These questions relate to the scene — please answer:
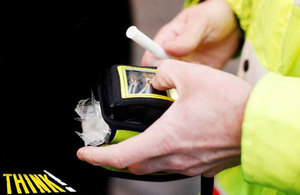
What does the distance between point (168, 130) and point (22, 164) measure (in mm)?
267

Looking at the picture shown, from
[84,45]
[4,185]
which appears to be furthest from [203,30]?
[4,185]

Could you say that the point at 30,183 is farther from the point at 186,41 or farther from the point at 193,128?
the point at 186,41

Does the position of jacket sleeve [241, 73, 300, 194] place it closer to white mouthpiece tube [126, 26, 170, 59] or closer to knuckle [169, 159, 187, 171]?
knuckle [169, 159, 187, 171]

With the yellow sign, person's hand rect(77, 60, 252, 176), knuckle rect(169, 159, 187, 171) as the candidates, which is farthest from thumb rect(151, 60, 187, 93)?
the yellow sign

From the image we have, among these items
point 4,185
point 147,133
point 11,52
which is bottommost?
point 4,185

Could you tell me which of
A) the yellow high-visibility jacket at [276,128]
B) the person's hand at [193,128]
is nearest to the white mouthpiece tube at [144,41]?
the person's hand at [193,128]

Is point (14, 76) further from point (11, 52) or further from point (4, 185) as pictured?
point (4, 185)

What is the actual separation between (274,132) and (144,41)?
12.8 inches

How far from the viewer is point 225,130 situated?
1.54 ft

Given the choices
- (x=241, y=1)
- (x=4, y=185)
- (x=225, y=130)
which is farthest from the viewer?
(x=241, y=1)

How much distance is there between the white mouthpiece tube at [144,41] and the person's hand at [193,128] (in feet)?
0.46

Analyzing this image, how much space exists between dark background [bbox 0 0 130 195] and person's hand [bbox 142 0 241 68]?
0.75ft

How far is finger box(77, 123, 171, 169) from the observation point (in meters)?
0.48

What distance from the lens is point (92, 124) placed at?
1.77 ft
